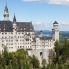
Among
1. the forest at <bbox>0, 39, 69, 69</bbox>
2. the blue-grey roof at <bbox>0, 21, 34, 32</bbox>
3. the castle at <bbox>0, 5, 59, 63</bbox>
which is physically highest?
the blue-grey roof at <bbox>0, 21, 34, 32</bbox>

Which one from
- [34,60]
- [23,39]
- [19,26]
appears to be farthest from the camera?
[19,26]

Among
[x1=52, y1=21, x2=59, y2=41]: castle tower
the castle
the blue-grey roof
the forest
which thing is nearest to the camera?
the forest

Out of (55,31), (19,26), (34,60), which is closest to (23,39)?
(19,26)

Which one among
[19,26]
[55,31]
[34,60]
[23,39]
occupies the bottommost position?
[34,60]

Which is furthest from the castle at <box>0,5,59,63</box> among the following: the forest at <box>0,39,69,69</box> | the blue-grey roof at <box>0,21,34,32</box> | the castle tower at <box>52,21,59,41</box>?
the forest at <box>0,39,69,69</box>

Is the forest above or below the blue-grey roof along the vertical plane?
below

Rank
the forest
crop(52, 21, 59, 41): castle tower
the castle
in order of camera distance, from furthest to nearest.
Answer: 1. crop(52, 21, 59, 41): castle tower
2. the castle
3. the forest

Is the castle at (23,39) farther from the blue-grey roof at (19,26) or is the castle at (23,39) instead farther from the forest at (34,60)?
the forest at (34,60)

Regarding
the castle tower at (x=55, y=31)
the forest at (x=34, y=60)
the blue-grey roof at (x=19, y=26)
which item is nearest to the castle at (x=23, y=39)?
the blue-grey roof at (x=19, y=26)

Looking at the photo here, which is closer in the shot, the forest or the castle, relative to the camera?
the forest

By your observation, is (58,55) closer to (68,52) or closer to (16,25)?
(68,52)

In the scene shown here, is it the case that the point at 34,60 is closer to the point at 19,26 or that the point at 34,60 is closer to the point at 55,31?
the point at 19,26

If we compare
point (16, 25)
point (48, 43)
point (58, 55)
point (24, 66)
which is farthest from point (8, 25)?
point (24, 66)

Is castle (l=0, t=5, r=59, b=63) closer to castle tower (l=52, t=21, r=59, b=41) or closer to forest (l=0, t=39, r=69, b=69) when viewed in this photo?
castle tower (l=52, t=21, r=59, b=41)
